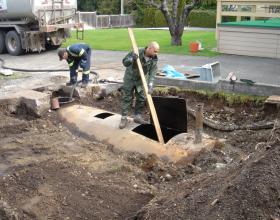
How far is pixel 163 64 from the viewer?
16.4m

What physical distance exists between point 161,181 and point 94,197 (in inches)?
48.0

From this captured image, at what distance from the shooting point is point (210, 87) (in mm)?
11180

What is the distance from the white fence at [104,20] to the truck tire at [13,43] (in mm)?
20944

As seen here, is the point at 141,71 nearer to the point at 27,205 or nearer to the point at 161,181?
the point at 161,181

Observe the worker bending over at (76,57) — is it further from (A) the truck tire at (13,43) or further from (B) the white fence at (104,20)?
(B) the white fence at (104,20)

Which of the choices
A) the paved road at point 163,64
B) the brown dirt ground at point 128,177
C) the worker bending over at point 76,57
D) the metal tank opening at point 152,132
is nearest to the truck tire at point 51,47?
the paved road at point 163,64

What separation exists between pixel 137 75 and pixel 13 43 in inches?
532

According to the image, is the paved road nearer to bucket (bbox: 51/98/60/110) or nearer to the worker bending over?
the worker bending over

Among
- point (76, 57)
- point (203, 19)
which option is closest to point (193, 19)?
point (203, 19)

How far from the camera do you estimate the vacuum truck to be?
769 inches

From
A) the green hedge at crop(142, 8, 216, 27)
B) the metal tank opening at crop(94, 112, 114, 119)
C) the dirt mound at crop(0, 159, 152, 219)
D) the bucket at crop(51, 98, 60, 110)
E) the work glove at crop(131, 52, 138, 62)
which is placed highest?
the green hedge at crop(142, 8, 216, 27)

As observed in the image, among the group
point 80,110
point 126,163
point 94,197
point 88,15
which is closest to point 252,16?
point 80,110

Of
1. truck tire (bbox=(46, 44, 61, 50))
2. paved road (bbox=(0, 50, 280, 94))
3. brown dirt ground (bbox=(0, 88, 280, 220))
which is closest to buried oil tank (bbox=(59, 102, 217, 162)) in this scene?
brown dirt ground (bbox=(0, 88, 280, 220))

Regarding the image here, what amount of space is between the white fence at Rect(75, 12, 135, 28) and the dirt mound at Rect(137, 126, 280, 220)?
37618mm
